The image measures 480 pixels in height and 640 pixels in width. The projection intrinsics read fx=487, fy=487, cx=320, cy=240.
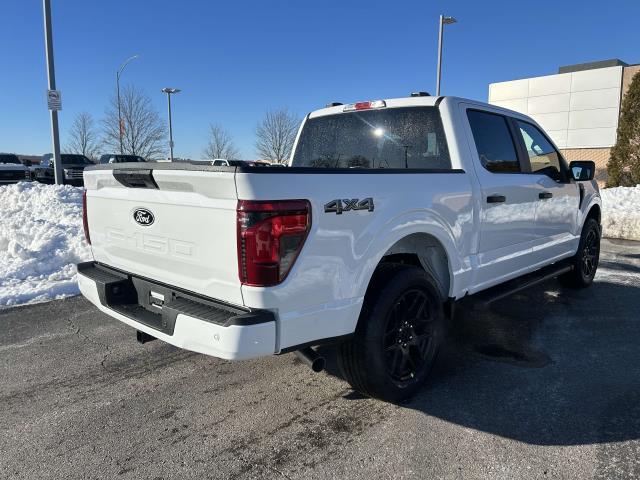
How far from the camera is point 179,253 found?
274 centimetres

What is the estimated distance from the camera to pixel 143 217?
2.98 metres

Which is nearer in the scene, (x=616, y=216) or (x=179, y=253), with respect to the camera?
(x=179, y=253)

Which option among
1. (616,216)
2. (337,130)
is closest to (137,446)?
(337,130)

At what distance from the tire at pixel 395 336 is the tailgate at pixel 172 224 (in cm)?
85

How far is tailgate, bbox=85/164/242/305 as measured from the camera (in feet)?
8.01

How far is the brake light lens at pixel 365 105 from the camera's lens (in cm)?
405

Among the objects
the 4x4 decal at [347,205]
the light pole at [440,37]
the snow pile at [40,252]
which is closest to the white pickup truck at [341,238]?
the 4x4 decal at [347,205]

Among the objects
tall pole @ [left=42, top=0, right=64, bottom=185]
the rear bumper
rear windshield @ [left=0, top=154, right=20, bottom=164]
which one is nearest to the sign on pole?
tall pole @ [left=42, top=0, right=64, bottom=185]

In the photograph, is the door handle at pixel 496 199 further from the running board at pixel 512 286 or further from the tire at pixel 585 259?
the tire at pixel 585 259

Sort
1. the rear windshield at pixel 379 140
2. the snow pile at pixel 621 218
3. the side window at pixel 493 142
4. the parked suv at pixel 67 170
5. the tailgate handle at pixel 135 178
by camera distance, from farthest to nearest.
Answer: the parked suv at pixel 67 170, the snow pile at pixel 621 218, the side window at pixel 493 142, the rear windshield at pixel 379 140, the tailgate handle at pixel 135 178

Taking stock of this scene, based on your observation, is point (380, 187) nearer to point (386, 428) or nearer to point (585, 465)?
point (386, 428)

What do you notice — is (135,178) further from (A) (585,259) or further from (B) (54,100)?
(B) (54,100)

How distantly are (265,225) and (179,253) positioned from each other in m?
0.69

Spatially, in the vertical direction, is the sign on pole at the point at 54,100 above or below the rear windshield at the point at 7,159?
above
